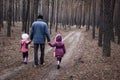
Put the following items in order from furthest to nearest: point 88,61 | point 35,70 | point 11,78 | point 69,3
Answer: point 69,3
point 88,61
point 35,70
point 11,78

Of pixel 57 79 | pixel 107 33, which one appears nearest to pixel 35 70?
pixel 57 79

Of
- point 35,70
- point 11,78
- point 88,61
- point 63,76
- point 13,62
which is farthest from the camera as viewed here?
point 88,61

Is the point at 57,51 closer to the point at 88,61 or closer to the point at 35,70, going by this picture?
the point at 35,70

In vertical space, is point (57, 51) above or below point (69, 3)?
below

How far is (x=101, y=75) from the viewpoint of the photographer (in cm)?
1075

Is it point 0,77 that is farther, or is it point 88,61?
point 88,61

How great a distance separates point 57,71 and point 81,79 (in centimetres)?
179

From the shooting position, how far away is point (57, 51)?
489 inches

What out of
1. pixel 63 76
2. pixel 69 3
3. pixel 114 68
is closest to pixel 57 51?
pixel 63 76

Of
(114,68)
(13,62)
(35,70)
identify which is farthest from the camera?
(13,62)

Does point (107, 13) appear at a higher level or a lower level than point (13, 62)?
higher

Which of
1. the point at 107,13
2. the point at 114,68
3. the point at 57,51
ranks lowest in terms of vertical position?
the point at 114,68

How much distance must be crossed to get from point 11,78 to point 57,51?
3.31m

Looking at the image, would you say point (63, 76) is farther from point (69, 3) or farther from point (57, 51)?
point (69, 3)
